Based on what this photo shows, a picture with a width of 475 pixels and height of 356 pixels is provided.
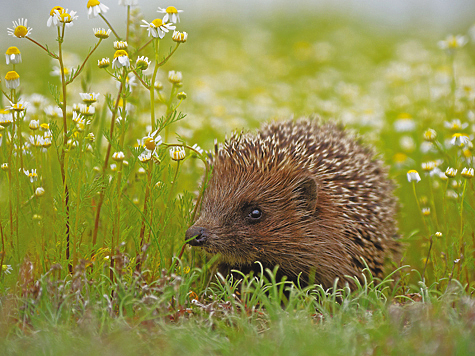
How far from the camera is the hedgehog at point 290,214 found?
15.7 ft

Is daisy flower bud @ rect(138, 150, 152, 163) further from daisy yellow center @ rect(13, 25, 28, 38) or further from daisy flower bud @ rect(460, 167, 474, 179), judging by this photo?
daisy flower bud @ rect(460, 167, 474, 179)

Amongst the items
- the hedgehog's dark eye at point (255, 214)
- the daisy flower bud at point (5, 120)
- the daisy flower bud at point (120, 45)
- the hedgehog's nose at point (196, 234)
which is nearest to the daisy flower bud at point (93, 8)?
the daisy flower bud at point (120, 45)

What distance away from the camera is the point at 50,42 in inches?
622

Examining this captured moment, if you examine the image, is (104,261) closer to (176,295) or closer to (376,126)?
(176,295)

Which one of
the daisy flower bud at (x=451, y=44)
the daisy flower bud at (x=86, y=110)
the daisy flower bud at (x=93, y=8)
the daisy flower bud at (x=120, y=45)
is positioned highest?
the daisy flower bud at (x=451, y=44)

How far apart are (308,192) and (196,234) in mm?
1238

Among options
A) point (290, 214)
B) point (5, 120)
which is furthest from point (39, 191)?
point (290, 214)

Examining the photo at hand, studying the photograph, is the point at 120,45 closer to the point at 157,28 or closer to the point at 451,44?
the point at 157,28

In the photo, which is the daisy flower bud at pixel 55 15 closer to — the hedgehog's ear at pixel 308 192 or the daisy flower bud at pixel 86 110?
the daisy flower bud at pixel 86 110

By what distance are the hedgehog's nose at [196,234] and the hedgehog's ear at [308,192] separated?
3.49ft

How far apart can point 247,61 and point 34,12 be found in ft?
19.1

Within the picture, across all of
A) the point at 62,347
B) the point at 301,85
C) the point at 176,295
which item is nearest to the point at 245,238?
the point at 176,295

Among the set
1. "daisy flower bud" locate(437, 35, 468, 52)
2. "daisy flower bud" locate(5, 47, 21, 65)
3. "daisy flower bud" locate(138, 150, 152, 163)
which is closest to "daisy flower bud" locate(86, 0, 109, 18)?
"daisy flower bud" locate(5, 47, 21, 65)

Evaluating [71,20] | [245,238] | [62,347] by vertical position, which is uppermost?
[71,20]
